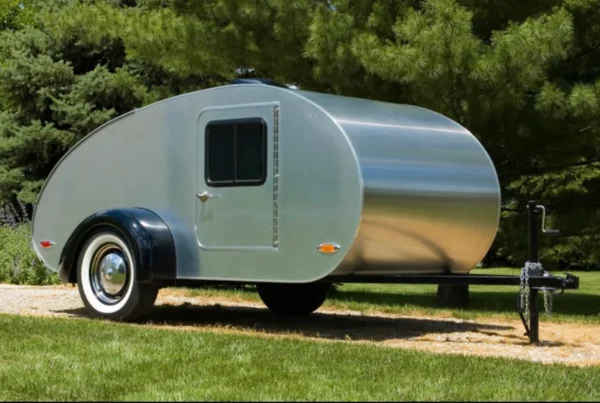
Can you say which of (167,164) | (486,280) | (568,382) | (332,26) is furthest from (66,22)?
(568,382)

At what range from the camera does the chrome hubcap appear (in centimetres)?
1052

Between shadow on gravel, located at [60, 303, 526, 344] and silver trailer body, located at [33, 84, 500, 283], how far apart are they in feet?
2.24

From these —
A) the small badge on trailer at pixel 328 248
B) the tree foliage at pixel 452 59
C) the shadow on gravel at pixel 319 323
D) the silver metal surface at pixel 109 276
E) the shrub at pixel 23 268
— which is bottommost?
the shadow on gravel at pixel 319 323

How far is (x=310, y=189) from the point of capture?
9.26 m

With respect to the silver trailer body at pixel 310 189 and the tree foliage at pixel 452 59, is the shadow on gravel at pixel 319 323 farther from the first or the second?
the tree foliage at pixel 452 59

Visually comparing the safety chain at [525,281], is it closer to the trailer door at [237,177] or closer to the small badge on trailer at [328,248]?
the small badge on trailer at [328,248]

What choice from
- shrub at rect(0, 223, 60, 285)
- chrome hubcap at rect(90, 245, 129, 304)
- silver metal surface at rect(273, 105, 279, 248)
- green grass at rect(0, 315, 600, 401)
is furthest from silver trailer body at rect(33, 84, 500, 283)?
shrub at rect(0, 223, 60, 285)

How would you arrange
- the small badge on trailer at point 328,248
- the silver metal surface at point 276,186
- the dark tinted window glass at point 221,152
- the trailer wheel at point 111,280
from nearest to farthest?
the small badge on trailer at point 328,248, the silver metal surface at point 276,186, the dark tinted window glass at point 221,152, the trailer wheel at point 111,280

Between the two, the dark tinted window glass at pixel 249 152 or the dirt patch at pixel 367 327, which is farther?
the dark tinted window glass at pixel 249 152

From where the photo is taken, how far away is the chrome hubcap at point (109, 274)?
10.5m

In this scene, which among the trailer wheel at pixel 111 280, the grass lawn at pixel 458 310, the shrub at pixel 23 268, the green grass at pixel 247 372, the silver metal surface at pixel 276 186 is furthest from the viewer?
the shrub at pixel 23 268

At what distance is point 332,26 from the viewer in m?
12.9

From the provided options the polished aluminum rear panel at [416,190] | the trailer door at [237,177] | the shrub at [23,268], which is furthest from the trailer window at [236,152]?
the shrub at [23,268]

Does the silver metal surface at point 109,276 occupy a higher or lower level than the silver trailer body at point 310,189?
lower
